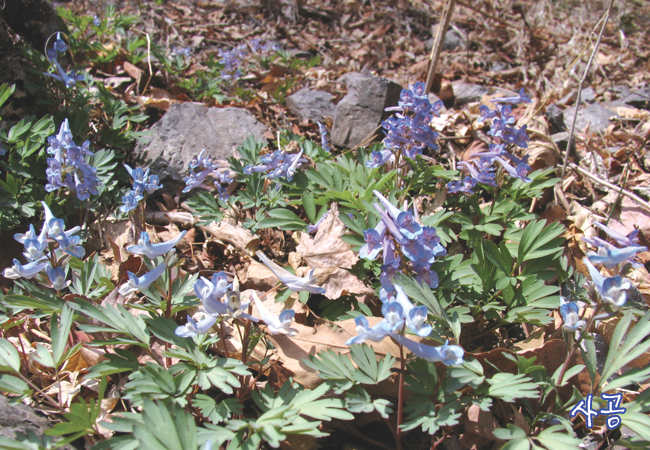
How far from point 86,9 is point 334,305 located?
7.87 metres

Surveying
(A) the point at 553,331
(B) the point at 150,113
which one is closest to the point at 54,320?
(A) the point at 553,331

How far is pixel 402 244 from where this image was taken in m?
1.87

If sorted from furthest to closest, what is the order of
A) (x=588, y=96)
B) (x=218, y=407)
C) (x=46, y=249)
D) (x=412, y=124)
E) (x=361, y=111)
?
(x=588, y=96), (x=361, y=111), (x=412, y=124), (x=46, y=249), (x=218, y=407)

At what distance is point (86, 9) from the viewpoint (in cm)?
723

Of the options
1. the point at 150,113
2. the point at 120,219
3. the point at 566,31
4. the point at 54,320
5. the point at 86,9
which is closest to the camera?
Answer: the point at 54,320

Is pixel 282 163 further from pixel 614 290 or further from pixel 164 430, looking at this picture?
pixel 614 290

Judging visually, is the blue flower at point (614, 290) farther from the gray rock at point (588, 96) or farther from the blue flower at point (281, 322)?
the gray rock at point (588, 96)

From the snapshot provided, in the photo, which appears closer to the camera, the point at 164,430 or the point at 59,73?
the point at 164,430

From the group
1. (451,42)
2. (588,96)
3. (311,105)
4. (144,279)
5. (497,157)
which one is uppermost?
(451,42)

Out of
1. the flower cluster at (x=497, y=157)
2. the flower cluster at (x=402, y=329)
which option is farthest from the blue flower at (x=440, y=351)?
the flower cluster at (x=497, y=157)

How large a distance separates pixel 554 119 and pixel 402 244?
12.0 feet

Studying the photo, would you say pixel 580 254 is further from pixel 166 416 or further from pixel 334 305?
pixel 166 416

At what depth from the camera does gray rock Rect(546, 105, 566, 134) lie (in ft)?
14.7

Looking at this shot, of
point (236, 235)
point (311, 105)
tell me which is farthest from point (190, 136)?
point (311, 105)
